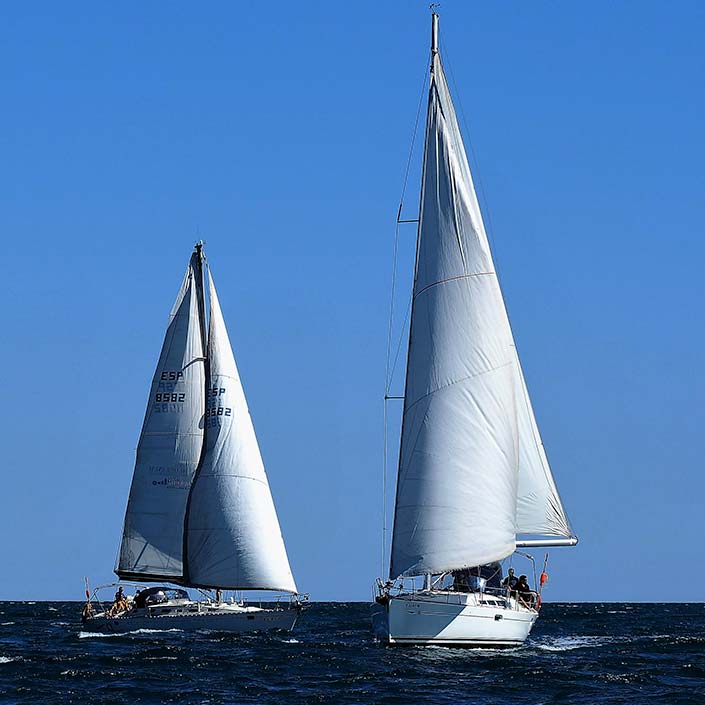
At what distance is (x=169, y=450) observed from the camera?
61.6 m

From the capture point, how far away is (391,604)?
44.1 meters

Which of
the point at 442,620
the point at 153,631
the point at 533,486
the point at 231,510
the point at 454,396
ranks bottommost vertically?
the point at 153,631

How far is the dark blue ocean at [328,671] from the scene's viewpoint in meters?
36.4

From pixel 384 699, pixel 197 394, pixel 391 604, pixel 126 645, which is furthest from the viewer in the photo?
pixel 197 394

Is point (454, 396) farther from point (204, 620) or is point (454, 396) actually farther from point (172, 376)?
point (172, 376)

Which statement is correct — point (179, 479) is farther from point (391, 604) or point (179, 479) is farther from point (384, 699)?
point (384, 699)

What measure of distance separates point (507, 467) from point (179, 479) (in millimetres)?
19261

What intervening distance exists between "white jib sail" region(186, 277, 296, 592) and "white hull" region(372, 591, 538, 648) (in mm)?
14818

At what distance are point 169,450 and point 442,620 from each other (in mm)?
20977

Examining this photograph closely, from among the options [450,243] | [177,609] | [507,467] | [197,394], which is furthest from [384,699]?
[197,394]

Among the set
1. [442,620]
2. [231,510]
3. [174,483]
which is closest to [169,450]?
[174,483]

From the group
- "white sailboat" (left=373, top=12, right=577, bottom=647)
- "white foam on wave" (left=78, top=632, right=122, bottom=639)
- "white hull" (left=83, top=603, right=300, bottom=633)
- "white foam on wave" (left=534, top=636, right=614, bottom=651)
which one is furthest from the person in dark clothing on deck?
"white foam on wave" (left=78, top=632, right=122, bottom=639)

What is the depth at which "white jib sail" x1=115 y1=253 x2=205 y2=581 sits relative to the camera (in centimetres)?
6147

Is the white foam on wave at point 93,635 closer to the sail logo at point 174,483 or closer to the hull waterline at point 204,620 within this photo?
the hull waterline at point 204,620
